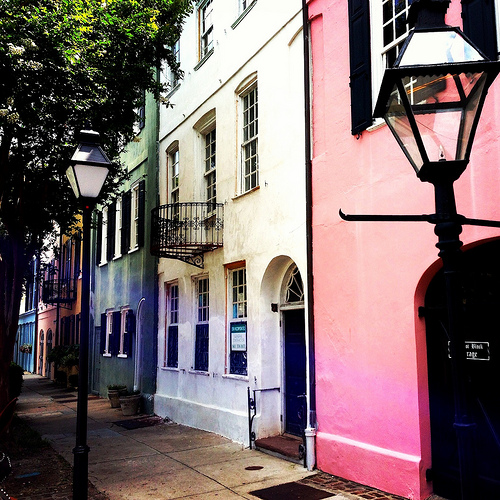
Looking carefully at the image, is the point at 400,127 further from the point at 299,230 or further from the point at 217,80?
the point at 217,80

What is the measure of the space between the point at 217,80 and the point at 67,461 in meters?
7.87

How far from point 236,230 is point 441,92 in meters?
7.79

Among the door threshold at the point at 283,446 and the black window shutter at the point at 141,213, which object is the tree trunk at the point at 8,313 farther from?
the door threshold at the point at 283,446

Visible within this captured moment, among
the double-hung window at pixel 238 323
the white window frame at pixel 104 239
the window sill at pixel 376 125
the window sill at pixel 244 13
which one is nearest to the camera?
the window sill at pixel 376 125

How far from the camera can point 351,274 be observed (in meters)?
7.35

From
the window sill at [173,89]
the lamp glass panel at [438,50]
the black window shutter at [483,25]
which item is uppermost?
the window sill at [173,89]

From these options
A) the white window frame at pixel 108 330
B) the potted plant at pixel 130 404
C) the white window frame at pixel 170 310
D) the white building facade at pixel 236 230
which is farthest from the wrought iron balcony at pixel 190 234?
the white window frame at pixel 108 330

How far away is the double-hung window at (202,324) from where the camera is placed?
11.8 metres

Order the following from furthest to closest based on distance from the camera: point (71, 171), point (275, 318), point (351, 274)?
point (275, 318), point (351, 274), point (71, 171)

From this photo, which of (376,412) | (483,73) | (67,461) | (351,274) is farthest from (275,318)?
(483,73)

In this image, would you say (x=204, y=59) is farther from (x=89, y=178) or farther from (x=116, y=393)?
(x=116, y=393)

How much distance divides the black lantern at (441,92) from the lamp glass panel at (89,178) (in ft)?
13.5

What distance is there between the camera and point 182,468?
26.7 ft

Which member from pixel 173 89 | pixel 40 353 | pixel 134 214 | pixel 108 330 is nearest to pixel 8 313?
pixel 134 214
